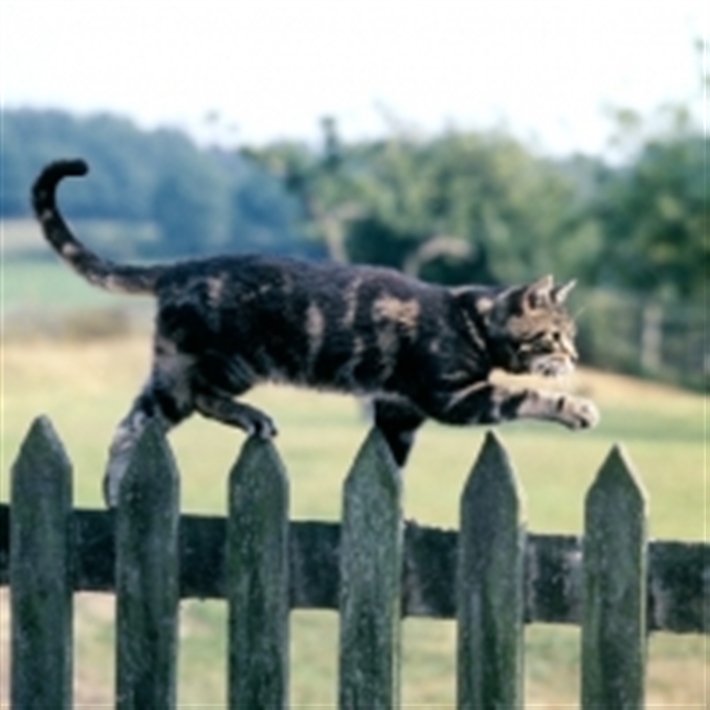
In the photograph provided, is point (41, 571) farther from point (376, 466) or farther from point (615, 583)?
point (615, 583)

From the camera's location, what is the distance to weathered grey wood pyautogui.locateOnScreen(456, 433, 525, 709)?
4168mm

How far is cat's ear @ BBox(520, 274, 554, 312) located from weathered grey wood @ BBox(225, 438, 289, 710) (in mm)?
756

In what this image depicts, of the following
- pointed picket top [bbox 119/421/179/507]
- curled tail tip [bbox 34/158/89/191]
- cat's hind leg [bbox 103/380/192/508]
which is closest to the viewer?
pointed picket top [bbox 119/421/179/507]

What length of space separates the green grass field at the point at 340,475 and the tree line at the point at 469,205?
6.67m

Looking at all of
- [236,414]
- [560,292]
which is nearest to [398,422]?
[236,414]

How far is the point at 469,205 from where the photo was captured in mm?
62656

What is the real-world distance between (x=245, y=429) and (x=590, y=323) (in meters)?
50.0

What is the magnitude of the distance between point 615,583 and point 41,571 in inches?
42.5

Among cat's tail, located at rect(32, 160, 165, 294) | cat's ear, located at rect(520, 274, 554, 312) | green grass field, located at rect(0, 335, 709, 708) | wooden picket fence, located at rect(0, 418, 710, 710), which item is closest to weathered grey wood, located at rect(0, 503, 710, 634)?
wooden picket fence, located at rect(0, 418, 710, 710)

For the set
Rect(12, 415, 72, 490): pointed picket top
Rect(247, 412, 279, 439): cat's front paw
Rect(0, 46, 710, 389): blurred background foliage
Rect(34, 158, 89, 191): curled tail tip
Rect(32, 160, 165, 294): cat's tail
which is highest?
Rect(0, 46, 710, 389): blurred background foliage

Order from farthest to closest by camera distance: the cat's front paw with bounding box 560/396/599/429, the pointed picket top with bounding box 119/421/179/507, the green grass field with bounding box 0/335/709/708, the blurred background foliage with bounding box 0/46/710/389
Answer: the blurred background foliage with bounding box 0/46/710/389 → the green grass field with bounding box 0/335/709/708 → the cat's front paw with bounding box 560/396/599/429 → the pointed picket top with bounding box 119/421/179/507

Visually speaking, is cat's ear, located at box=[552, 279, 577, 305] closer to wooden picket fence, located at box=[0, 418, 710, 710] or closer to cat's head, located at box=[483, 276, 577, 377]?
cat's head, located at box=[483, 276, 577, 377]

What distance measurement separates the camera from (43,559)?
4.46 metres

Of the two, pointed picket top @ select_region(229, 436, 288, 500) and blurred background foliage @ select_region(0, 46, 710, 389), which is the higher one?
blurred background foliage @ select_region(0, 46, 710, 389)
